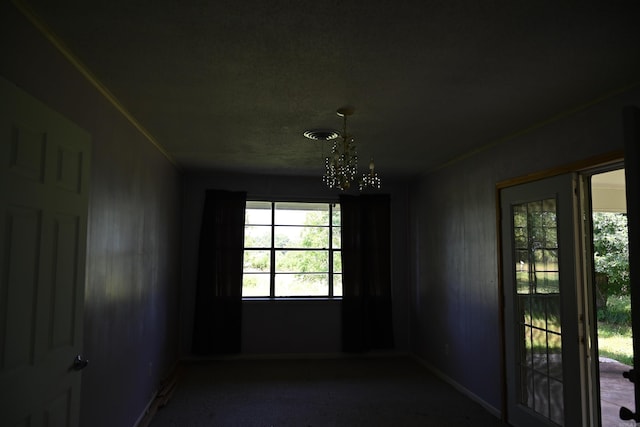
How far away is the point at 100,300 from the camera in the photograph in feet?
8.45

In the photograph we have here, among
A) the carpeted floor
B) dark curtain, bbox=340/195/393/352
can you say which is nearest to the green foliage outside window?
the carpeted floor

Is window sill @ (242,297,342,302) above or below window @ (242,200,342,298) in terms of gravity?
below

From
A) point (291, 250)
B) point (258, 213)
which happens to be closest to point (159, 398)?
point (291, 250)

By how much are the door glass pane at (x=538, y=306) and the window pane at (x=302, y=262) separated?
2918 mm

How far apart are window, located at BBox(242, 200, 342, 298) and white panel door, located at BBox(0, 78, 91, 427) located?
12.4 ft

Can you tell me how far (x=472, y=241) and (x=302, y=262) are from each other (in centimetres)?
250

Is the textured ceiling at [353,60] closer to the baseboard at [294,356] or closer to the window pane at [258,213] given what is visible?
the window pane at [258,213]

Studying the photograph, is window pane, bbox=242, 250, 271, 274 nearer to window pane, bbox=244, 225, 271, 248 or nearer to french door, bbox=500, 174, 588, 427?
window pane, bbox=244, 225, 271, 248

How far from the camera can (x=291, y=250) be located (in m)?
5.84

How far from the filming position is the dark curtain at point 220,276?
545 cm

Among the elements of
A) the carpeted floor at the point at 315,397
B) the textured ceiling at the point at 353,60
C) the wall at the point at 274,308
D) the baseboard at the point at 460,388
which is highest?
the textured ceiling at the point at 353,60

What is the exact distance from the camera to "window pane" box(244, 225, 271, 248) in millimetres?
5758

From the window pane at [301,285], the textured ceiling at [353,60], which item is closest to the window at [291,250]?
the window pane at [301,285]

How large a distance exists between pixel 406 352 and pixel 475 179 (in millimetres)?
2965
